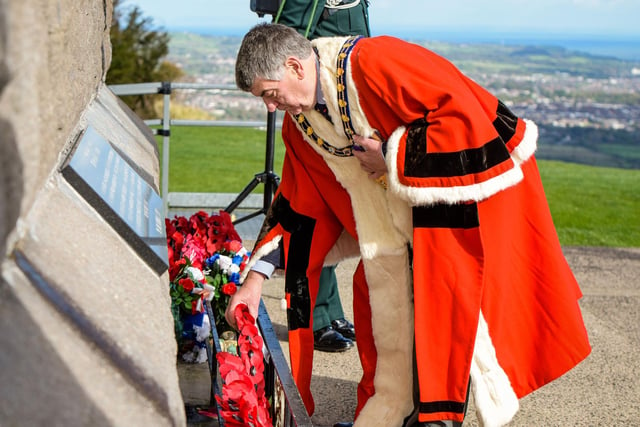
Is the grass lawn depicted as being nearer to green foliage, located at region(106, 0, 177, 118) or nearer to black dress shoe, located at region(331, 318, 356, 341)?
green foliage, located at region(106, 0, 177, 118)

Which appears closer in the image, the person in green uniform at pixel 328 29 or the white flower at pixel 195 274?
the white flower at pixel 195 274

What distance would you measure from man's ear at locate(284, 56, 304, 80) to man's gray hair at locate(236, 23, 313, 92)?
0.01m

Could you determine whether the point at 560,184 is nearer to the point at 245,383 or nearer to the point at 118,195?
the point at 245,383

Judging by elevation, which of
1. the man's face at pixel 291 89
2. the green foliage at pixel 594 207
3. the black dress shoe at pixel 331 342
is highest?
the man's face at pixel 291 89

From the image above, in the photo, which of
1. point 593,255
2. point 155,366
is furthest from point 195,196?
point 155,366

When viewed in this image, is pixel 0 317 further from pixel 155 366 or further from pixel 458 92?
pixel 458 92

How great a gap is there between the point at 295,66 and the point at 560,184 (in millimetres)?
9795

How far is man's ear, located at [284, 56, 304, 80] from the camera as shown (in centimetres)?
246

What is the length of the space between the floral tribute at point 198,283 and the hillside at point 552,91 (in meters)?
23.5

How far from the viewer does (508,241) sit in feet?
8.48

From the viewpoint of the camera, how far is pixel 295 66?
2.50m

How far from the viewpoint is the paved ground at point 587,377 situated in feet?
11.7

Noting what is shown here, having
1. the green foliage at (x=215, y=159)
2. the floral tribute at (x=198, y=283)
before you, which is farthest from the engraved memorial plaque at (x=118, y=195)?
the green foliage at (x=215, y=159)

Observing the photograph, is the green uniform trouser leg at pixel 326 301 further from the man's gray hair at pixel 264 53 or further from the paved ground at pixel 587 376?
the man's gray hair at pixel 264 53
